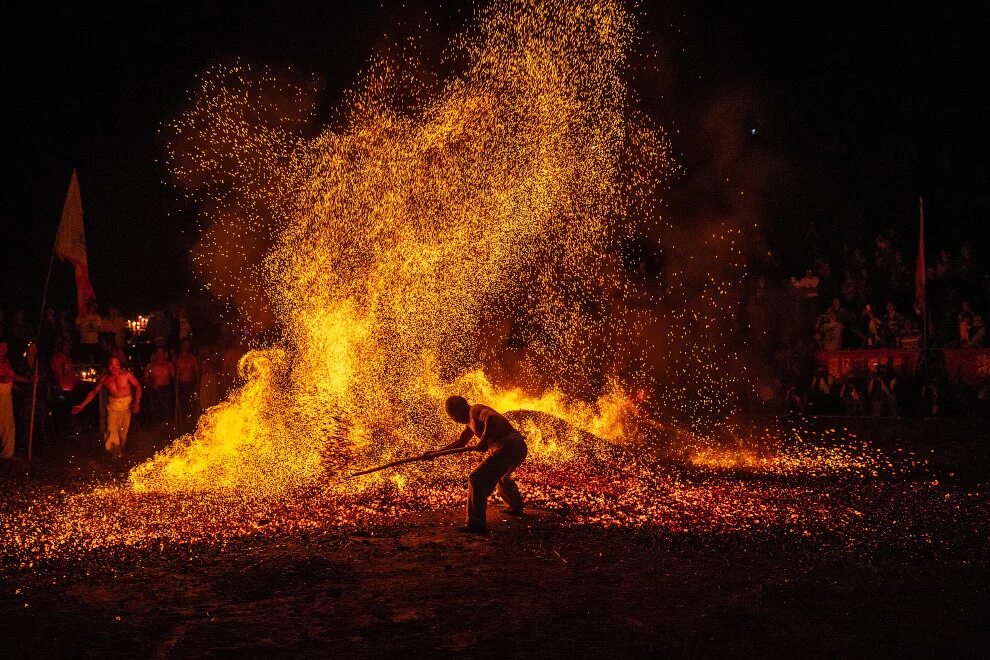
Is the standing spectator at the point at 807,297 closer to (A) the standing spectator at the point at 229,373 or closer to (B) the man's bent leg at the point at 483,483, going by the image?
(A) the standing spectator at the point at 229,373

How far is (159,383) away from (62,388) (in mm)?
1506

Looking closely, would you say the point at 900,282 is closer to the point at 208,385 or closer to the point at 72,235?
the point at 208,385

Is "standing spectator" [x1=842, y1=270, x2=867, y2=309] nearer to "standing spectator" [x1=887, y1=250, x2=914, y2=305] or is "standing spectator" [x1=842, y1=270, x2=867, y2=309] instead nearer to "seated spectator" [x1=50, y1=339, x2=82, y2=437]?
"standing spectator" [x1=887, y1=250, x2=914, y2=305]

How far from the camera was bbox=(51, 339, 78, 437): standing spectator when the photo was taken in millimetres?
14859

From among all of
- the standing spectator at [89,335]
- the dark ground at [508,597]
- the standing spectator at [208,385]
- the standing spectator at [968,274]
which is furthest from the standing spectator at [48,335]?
the standing spectator at [968,274]

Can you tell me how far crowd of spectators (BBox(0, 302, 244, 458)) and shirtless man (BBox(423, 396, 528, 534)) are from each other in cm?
748

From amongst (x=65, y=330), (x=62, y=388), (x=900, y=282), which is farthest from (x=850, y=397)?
(x=65, y=330)

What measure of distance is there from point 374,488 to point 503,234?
5786 mm

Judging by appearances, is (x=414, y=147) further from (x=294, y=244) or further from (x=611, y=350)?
(x=611, y=350)

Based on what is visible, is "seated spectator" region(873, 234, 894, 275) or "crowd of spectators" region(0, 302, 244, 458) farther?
"seated spectator" region(873, 234, 894, 275)

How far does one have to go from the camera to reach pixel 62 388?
14961mm

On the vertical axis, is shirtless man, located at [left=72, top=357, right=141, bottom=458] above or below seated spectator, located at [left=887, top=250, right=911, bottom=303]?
below

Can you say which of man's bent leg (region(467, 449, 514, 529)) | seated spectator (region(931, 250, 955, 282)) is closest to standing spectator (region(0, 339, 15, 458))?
man's bent leg (region(467, 449, 514, 529))

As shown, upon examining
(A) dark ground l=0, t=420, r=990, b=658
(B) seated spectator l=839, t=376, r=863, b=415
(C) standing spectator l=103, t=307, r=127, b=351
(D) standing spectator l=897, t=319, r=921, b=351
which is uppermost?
(C) standing spectator l=103, t=307, r=127, b=351
